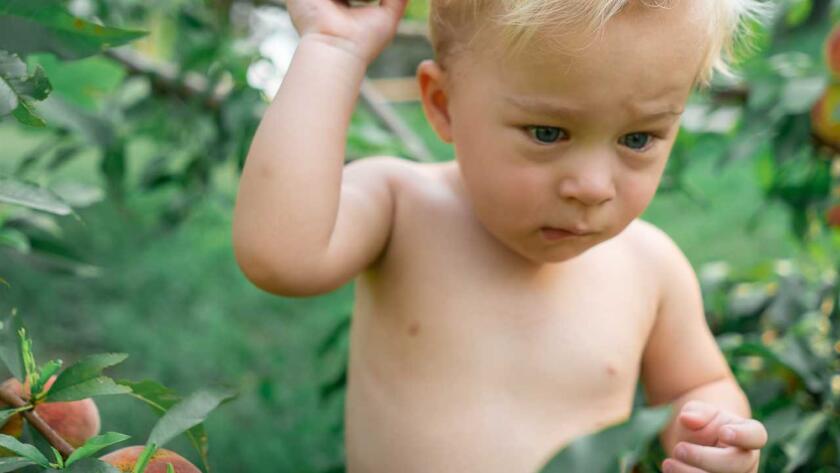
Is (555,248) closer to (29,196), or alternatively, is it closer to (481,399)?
(481,399)

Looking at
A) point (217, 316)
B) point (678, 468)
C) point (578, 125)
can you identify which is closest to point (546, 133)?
point (578, 125)

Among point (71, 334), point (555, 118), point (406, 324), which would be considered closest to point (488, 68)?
point (555, 118)

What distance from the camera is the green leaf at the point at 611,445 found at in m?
0.60

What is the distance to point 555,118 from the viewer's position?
968 mm

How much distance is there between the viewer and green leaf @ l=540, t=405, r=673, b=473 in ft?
1.98

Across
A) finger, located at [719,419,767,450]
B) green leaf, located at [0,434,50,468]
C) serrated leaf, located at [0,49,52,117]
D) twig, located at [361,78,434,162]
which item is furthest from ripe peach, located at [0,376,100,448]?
twig, located at [361,78,434,162]

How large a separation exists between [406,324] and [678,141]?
1103mm

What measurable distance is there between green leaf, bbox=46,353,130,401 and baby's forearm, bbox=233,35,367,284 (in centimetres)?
17

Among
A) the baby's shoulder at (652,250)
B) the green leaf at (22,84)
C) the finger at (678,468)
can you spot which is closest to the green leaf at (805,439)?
the baby's shoulder at (652,250)

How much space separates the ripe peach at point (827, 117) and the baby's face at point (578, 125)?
3.04 ft

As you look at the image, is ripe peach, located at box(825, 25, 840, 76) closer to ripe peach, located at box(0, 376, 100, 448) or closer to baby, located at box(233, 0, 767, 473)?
baby, located at box(233, 0, 767, 473)

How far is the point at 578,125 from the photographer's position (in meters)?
0.97

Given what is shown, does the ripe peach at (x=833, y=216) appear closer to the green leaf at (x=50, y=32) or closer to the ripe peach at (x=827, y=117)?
the ripe peach at (x=827, y=117)

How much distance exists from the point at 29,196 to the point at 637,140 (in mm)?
564
